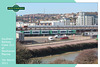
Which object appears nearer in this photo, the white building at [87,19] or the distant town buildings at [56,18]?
the distant town buildings at [56,18]

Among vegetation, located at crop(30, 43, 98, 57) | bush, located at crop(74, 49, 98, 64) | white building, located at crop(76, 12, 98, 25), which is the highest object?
white building, located at crop(76, 12, 98, 25)

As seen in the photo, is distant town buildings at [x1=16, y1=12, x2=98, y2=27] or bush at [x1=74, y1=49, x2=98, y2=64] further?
distant town buildings at [x1=16, y1=12, x2=98, y2=27]

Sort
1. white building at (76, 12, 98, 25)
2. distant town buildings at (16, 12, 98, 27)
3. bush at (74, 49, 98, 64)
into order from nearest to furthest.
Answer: bush at (74, 49, 98, 64) < distant town buildings at (16, 12, 98, 27) < white building at (76, 12, 98, 25)

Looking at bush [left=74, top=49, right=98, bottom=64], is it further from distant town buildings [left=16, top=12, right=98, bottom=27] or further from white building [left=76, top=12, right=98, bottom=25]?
white building [left=76, top=12, right=98, bottom=25]

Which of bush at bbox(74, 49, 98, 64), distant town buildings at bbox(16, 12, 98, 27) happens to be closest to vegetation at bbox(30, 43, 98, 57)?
distant town buildings at bbox(16, 12, 98, 27)

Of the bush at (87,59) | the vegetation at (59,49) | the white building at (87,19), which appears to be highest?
the white building at (87,19)

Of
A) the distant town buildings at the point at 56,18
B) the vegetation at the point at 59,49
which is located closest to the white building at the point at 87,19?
the distant town buildings at the point at 56,18

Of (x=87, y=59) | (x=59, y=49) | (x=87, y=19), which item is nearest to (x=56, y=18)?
(x=87, y=19)

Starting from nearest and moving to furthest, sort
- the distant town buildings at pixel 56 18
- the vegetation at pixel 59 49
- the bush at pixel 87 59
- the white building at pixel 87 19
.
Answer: the bush at pixel 87 59, the distant town buildings at pixel 56 18, the vegetation at pixel 59 49, the white building at pixel 87 19

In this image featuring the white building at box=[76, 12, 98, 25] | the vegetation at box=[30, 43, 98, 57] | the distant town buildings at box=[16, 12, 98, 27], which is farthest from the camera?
the white building at box=[76, 12, 98, 25]

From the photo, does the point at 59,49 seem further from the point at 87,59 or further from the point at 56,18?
the point at 87,59

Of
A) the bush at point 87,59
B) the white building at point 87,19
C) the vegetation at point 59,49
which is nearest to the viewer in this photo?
the bush at point 87,59

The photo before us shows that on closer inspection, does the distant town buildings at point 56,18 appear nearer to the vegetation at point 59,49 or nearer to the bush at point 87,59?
the bush at point 87,59

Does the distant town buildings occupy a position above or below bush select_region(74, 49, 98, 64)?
above
